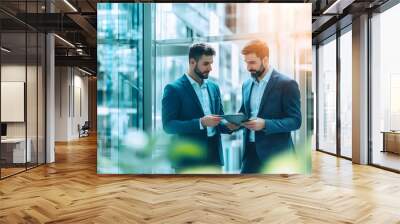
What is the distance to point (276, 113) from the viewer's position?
6.61 m

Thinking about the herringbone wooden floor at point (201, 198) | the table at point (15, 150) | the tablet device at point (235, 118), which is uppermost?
the tablet device at point (235, 118)

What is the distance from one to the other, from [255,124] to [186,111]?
1.24m

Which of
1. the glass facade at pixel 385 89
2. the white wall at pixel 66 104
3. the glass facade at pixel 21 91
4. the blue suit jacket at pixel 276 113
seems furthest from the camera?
the white wall at pixel 66 104

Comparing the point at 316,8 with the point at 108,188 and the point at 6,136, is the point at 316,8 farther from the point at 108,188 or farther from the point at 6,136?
the point at 6,136

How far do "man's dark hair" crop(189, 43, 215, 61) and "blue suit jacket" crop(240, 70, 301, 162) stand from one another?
864 millimetres

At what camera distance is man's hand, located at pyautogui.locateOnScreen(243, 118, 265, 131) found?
6.62 m

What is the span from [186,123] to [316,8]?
13.3ft

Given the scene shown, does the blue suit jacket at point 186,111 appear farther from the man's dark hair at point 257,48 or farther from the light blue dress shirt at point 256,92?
the man's dark hair at point 257,48

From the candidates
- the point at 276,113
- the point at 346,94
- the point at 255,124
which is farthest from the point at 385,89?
the point at 255,124

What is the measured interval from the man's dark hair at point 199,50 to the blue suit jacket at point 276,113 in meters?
0.86

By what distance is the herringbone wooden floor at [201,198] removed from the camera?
4.25m

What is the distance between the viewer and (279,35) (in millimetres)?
6762

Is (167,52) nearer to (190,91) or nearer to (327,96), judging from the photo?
(190,91)

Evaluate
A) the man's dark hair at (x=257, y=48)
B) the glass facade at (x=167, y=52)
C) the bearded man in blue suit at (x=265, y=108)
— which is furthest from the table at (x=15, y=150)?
the man's dark hair at (x=257, y=48)
